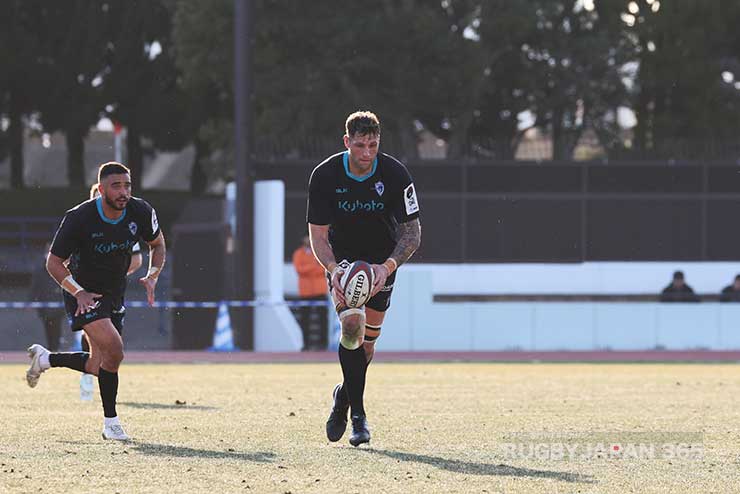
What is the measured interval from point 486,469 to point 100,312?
123 inches

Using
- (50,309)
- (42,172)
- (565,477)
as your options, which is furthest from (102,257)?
(42,172)

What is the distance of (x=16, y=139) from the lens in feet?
170

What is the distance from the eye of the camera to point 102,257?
32.8 ft

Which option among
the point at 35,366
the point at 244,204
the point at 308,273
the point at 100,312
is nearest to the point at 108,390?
the point at 100,312

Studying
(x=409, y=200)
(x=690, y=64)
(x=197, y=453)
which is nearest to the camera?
(x=197, y=453)

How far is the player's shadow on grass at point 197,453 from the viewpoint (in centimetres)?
869

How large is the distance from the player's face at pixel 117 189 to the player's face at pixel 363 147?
1.54 meters

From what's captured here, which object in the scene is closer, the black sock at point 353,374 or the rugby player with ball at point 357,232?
the rugby player with ball at point 357,232

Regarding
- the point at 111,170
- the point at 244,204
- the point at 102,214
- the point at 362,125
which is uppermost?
the point at 244,204

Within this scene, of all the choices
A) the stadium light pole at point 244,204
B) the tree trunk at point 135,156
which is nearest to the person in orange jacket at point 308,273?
the stadium light pole at point 244,204

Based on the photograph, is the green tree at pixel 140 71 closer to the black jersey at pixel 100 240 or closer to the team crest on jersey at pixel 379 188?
the black jersey at pixel 100 240

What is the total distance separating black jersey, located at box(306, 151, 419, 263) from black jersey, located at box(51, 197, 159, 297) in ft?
4.47

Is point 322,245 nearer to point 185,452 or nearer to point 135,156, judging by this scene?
point 185,452

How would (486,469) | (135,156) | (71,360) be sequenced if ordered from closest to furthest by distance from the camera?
(486,469), (71,360), (135,156)
